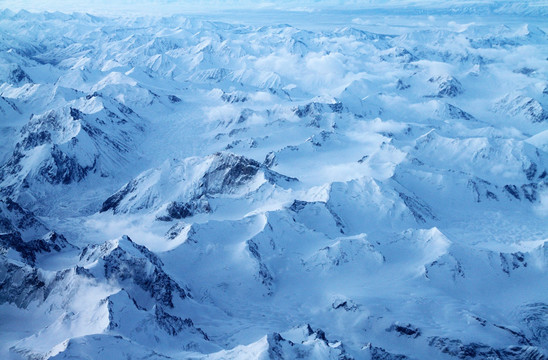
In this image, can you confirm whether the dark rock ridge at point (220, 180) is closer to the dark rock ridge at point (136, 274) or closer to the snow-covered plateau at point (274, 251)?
the snow-covered plateau at point (274, 251)

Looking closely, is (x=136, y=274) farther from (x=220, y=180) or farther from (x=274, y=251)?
(x=220, y=180)

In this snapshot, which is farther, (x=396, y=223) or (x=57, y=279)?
(x=396, y=223)

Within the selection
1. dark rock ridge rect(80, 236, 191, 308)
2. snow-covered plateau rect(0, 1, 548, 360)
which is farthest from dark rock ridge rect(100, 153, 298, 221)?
dark rock ridge rect(80, 236, 191, 308)

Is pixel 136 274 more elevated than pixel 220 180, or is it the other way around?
pixel 136 274

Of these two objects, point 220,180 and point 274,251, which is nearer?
point 274,251

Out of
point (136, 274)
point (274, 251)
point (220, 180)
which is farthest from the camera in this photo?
point (220, 180)

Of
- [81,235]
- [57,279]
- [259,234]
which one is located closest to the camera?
[57,279]

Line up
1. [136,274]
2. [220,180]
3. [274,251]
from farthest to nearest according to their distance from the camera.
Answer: [220,180], [274,251], [136,274]

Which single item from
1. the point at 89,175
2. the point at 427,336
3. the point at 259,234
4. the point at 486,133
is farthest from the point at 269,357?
the point at 486,133

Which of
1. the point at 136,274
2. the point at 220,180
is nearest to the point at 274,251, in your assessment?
the point at 136,274

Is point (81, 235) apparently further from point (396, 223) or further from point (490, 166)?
point (490, 166)

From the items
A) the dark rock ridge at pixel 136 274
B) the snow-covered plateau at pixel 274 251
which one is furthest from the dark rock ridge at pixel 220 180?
the dark rock ridge at pixel 136 274
